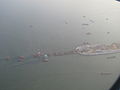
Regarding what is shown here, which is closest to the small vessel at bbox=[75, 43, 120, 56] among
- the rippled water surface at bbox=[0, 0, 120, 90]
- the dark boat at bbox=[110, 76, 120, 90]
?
the rippled water surface at bbox=[0, 0, 120, 90]

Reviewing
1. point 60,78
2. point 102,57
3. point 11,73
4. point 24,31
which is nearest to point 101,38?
point 102,57

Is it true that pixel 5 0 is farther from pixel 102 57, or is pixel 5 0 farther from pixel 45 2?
pixel 102 57

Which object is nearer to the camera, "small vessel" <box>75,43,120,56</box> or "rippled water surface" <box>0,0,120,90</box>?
"rippled water surface" <box>0,0,120,90</box>

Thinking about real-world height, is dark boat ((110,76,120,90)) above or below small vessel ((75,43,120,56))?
below

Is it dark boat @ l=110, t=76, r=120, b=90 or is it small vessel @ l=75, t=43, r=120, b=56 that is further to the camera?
dark boat @ l=110, t=76, r=120, b=90

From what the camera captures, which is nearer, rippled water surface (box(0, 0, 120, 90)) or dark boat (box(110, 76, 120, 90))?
rippled water surface (box(0, 0, 120, 90))

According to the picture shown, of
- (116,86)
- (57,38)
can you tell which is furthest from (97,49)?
(116,86)

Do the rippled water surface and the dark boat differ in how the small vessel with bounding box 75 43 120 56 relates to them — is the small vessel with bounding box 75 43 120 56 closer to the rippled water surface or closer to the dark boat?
the rippled water surface

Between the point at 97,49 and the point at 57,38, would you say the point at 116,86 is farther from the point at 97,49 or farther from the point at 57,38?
the point at 57,38

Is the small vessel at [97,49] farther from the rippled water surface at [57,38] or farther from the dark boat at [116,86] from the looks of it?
the dark boat at [116,86]

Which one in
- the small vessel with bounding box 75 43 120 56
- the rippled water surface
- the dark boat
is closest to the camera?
the rippled water surface

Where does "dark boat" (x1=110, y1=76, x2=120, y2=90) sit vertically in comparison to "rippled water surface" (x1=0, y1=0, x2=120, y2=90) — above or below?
below

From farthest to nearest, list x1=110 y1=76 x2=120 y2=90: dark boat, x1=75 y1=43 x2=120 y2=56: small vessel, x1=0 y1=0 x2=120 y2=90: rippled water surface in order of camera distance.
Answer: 1. x1=110 y1=76 x2=120 y2=90: dark boat
2. x1=75 y1=43 x2=120 y2=56: small vessel
3. x1=0 y1=0 x2=120 y2=90: rippled water surface
